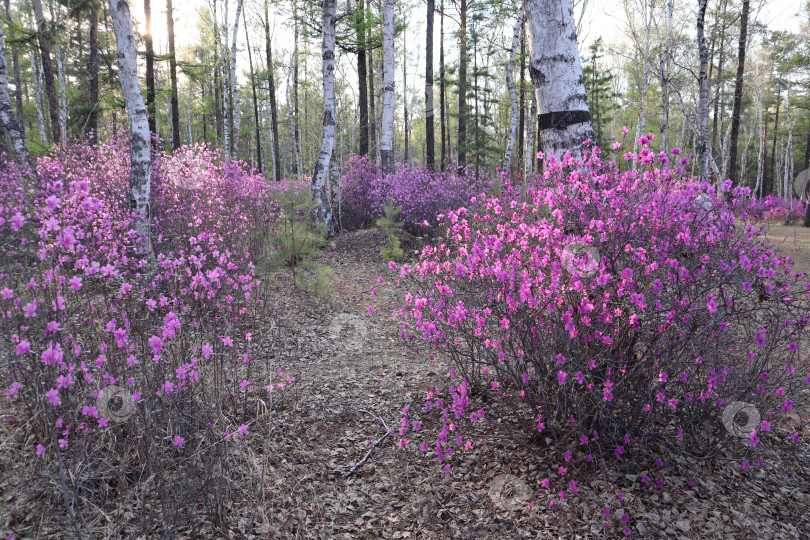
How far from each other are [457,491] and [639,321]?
1.52 m

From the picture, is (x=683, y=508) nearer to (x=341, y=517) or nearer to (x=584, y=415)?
(x=584, y=415)

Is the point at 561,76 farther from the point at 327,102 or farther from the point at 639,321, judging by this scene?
the point at 327,102

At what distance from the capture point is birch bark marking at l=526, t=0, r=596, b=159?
322 centimetres

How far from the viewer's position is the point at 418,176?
10.1 m

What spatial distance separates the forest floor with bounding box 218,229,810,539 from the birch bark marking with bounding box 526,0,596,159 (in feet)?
7.37

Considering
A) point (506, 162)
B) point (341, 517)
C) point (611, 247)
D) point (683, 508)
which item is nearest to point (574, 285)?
point (611, 247)

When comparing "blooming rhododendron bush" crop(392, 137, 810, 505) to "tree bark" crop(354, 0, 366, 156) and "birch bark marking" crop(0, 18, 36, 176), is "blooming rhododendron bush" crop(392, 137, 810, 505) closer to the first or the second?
"tree bark" crop(354, 0, 366, 156)

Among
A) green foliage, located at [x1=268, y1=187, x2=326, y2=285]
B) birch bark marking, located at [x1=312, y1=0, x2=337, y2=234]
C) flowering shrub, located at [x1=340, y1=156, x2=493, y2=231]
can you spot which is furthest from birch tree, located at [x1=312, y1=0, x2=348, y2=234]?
flowering shrub, located at [x1=340, y1=156, x2=493, y2=231]

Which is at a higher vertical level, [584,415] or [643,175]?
[643,175]

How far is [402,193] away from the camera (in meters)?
9.38

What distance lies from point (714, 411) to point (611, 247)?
3.82ft

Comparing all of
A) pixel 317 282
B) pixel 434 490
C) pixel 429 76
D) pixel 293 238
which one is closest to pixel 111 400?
pixel 434 490

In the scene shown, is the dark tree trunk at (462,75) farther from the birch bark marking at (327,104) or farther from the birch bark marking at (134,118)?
the birch bark marking at (134,118)

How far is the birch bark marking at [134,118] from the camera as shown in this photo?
16.3 ft
